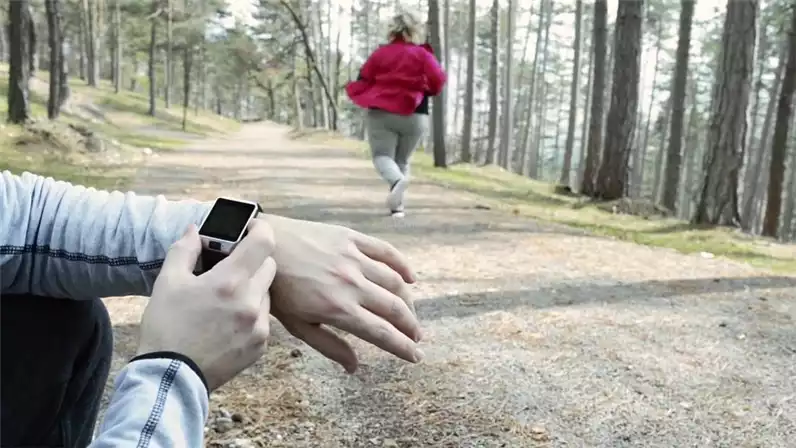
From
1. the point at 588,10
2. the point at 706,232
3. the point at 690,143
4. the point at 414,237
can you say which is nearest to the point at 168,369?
the point at 414,237

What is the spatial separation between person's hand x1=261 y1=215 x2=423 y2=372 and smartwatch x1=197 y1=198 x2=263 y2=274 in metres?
0.09

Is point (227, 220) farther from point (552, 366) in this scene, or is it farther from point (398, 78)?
point (398, 78)

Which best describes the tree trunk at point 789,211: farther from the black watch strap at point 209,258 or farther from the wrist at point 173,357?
the wrist at point 173,357

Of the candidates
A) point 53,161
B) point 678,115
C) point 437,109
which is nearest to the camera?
point 53,161

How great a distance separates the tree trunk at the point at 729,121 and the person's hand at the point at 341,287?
714 centimetres

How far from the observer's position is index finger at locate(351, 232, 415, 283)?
46.0 inches

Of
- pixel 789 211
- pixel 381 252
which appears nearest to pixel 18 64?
pixel 381 252

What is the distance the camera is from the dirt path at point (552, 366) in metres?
2.18

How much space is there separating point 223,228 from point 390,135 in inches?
189

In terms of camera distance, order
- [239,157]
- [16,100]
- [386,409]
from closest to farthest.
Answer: [386,409]
[16,100]
[239,157]

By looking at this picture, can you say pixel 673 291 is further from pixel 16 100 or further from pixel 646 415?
pixel 16 100

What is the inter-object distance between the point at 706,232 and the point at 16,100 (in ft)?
32.2

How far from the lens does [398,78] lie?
18.4 feet

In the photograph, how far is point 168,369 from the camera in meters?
0.79
